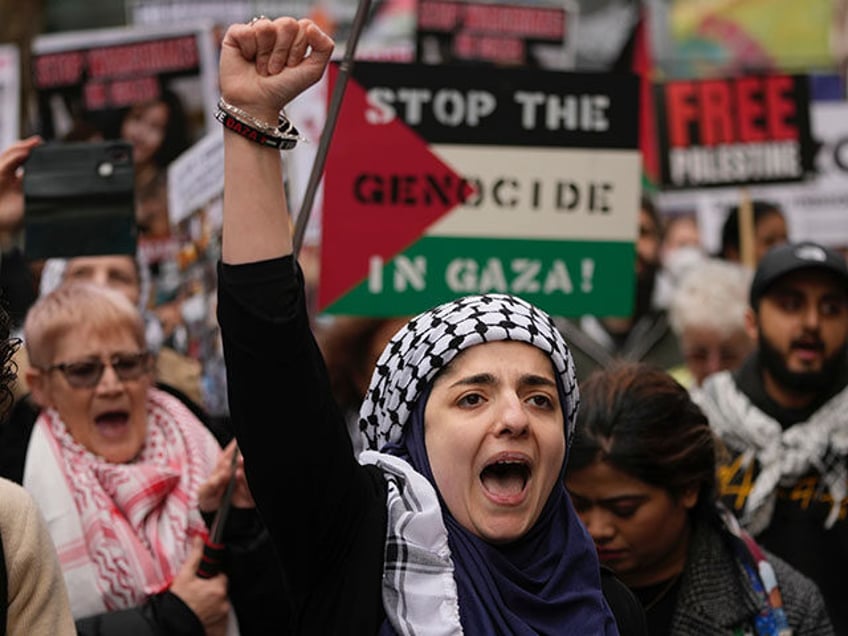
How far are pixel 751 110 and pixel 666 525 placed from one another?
3559mm

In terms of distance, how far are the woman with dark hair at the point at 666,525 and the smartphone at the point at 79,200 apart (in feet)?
4.60

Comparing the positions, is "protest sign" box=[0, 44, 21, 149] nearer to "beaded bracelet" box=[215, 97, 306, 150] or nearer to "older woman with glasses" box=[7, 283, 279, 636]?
"older woman with glasses" box=[7, 283, 279, 636]

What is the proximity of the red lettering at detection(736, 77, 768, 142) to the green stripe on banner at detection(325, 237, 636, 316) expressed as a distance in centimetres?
208

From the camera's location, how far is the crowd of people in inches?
88.9

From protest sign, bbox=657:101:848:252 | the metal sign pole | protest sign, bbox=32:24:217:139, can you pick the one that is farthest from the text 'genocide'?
protest sign, bbox=657:101:848:252

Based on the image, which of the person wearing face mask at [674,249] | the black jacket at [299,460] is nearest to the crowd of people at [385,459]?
the black jacket at [299,460]

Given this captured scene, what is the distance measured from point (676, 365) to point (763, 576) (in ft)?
13.0

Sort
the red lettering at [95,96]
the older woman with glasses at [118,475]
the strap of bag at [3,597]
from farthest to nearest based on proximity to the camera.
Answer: the red lettering at [95,96] < the older woman with glasses at [118,475] < the strap of bag at [3,597]

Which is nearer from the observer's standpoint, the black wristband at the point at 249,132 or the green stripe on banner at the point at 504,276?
the black wristband at the point at 249,132

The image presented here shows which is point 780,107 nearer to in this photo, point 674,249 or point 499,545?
point 674,249

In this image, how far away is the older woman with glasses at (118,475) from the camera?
11.5 ft

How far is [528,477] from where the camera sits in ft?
8.20

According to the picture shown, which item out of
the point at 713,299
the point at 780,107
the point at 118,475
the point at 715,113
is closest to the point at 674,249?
the point at 715,113

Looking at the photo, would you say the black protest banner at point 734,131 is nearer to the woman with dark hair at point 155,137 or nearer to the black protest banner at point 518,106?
the black protest banner at point 518,106
